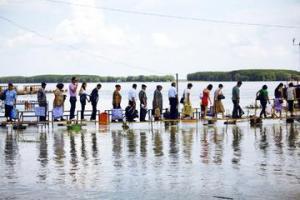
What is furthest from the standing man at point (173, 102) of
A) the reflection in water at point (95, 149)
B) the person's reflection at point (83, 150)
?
the person's reflection at point (83, 150)

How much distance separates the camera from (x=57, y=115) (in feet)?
95.2

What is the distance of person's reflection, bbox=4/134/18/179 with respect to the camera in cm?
1471

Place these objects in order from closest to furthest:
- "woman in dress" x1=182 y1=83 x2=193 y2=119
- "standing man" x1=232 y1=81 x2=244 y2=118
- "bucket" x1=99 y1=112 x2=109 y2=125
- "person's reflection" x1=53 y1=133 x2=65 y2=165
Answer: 1. "person's reflection" x1=53 y1=133 x2=65 y2=165
2. "bucket" x1=99 y1=112 x2=109 y2=125
3. "woman in dress" x1=182 y1=83 x2=193 y2=119
4. "standing man" x1=232 y1=81 x2=244 y2=118

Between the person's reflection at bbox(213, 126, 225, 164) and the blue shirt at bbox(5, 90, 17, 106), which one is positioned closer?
the person's reflection at bbox(213, 126, 225, 164)

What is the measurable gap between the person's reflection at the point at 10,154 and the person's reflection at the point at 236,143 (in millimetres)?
5821

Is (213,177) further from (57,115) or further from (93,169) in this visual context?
(57,115)

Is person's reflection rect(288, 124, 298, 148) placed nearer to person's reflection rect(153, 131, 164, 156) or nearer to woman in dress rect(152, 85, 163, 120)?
person's reflection rect(153, 131, 164, 156)

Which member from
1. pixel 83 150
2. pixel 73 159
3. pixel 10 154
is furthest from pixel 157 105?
pixel 73 159

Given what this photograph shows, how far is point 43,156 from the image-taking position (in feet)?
58.6

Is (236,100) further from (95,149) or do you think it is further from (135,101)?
(95,149)

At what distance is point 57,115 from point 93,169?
14.2 m

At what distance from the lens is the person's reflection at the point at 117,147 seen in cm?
1644

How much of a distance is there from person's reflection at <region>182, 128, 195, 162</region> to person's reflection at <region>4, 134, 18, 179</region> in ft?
15.6

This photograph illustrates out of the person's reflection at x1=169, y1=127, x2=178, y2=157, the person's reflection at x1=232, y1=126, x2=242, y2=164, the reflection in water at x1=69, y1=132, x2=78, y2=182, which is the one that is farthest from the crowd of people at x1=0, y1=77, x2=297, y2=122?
the reflection in water at x1=69, y1=132, x2=78, y2=182
